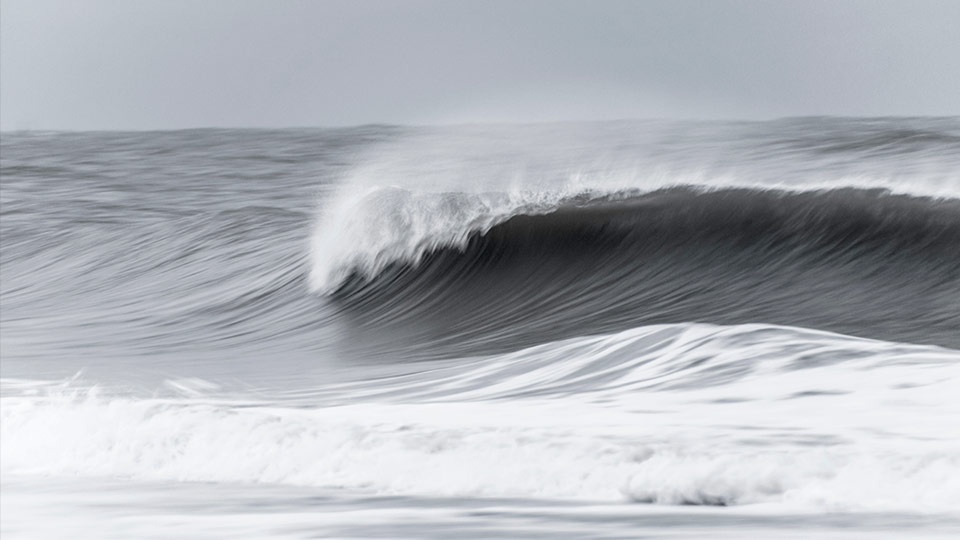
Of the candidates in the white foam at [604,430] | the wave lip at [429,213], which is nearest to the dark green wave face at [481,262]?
the wave lip at [429,213]

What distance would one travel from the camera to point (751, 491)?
3.72m

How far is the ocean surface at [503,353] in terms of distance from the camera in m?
3.80

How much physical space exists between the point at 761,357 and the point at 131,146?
21.1 m

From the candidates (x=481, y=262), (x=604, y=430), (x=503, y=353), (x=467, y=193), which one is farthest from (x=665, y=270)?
(x=604, y=430)

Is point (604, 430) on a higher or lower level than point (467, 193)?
lower

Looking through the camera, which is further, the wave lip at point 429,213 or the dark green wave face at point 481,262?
the wave lip at point 429,213

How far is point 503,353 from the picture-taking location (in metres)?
6.77

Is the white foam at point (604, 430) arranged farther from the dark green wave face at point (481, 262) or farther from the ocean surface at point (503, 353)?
the dark green wave face at point (481, 262)

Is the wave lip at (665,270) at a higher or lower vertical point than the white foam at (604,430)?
higher

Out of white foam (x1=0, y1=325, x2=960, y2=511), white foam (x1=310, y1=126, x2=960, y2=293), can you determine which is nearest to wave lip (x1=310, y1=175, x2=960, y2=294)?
white foam (x1=310, y1=126, x2=960, y2=293)

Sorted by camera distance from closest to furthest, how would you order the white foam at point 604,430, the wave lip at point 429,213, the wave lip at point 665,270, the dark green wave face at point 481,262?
the white foam at point 604,430 → the wave lip at point 665,270 → the dark green wave face at point 481,262 → the wave lip at point 429,213

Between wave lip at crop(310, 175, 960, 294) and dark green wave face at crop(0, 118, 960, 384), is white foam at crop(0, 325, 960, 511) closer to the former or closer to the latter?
dark green wave face at crop(0, 118, 960, 384)

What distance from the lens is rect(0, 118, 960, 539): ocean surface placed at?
12.5ft

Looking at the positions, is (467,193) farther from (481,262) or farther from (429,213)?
(481,262)
